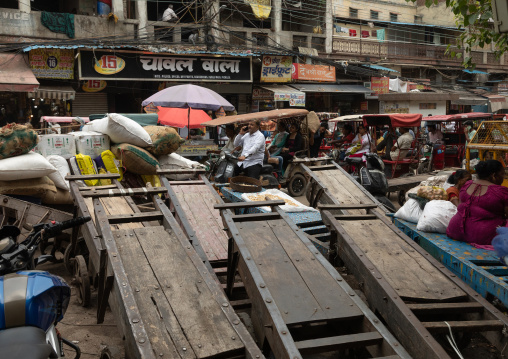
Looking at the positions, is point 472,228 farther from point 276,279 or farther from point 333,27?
point 333,27

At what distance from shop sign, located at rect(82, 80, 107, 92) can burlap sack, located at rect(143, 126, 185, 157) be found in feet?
34.4

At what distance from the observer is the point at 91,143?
7203mm

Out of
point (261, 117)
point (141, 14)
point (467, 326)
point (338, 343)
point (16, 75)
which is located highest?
point (141, 14)

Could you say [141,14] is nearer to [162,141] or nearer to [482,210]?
[162,141]

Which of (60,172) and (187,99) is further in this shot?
(187,99)

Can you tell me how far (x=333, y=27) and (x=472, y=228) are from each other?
74.4ft

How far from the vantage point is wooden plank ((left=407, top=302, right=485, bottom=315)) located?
11.9 feet

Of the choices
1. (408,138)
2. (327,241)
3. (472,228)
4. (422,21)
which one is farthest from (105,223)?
(422,21)

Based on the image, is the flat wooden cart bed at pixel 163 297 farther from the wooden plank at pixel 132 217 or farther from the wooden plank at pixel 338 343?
the wooden plank at pixel 338 343

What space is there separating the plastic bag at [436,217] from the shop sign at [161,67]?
45.3 ft

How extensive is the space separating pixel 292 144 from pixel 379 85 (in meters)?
13.6

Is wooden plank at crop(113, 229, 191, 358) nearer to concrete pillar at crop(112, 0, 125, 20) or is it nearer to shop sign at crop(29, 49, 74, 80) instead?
shop sign at crop(29, 49, 74, 80)

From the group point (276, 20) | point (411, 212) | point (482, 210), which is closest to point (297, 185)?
point (411, 212)

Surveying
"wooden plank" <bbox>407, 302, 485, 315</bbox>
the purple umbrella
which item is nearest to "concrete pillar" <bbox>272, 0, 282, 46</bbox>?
the purple umbrella
